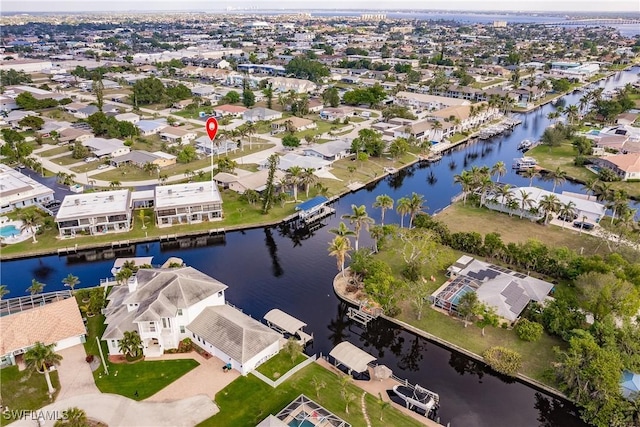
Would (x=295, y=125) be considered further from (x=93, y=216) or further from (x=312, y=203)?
(x=93, y=216)

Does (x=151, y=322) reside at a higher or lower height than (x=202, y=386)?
higher

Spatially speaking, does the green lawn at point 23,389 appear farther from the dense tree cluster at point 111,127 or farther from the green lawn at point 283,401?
the dense tree cluster at point 111,127

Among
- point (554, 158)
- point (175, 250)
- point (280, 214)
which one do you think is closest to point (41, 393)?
point (175, 250)

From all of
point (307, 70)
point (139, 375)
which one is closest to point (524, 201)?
point (139, 375)

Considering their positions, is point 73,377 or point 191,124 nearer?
point 73,377

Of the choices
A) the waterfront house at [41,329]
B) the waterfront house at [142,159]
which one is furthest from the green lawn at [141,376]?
the waterfront house at [142,159]

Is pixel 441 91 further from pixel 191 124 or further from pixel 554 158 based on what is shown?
pixel 191 124
